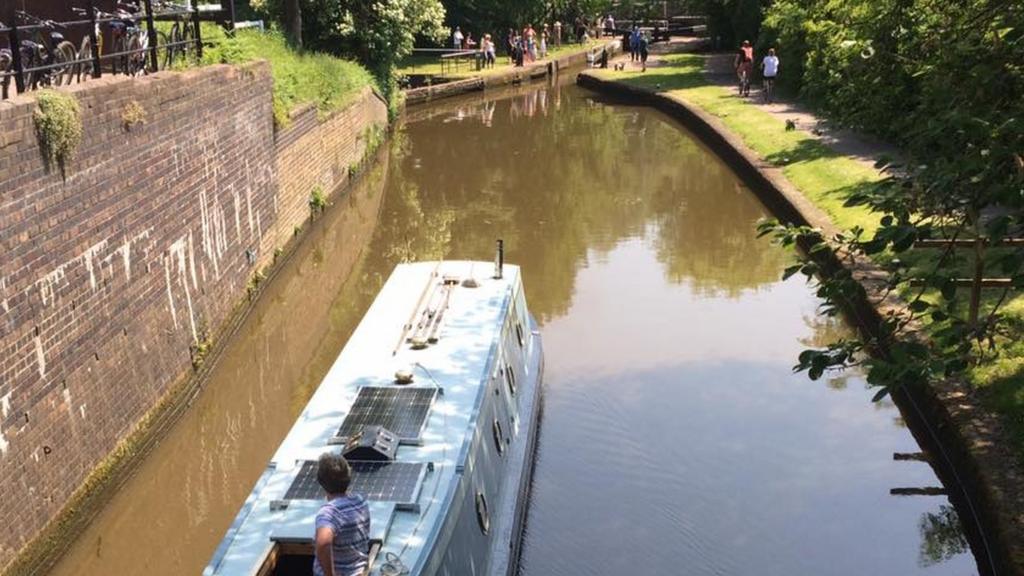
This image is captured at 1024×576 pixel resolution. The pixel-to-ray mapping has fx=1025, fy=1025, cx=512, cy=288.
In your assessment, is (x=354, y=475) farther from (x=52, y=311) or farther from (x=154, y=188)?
(x=154, y=188)

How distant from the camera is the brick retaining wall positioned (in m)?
7.27

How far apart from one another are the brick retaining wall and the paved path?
24.0 ft

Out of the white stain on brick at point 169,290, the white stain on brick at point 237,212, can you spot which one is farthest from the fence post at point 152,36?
→ the white stain on brick at point 169,290

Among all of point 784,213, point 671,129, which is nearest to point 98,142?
point 784,213

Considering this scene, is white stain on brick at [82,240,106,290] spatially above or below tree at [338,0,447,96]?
below

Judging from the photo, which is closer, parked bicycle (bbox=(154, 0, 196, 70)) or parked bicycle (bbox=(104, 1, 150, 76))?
parked bicycle (bbox=(104, 1, 150, 76))

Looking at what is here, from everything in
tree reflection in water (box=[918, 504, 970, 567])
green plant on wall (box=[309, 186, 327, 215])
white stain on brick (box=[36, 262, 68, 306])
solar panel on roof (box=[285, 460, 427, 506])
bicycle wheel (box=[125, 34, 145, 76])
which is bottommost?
tree reflection in water (box=[918, 504, 970, 567])

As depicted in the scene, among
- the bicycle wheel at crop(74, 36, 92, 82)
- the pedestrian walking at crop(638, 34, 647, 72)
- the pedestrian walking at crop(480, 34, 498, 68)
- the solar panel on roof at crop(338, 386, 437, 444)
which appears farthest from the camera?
the pedestrian walking at crop(480, 34, 498, 68)

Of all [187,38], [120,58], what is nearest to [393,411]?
[120,58]

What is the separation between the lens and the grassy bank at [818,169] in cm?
895

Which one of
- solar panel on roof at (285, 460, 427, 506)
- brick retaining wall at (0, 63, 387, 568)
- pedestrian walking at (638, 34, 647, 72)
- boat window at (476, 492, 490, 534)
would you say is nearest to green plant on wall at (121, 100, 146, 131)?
brick retaining wall at (0, 63, 387, 568)

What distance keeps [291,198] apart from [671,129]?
1417 centimetres

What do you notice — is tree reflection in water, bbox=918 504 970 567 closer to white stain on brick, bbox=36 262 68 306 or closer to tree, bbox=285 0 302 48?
white stain on brick, bbox=36 262 68 306

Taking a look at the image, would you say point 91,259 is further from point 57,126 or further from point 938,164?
point 938,164
